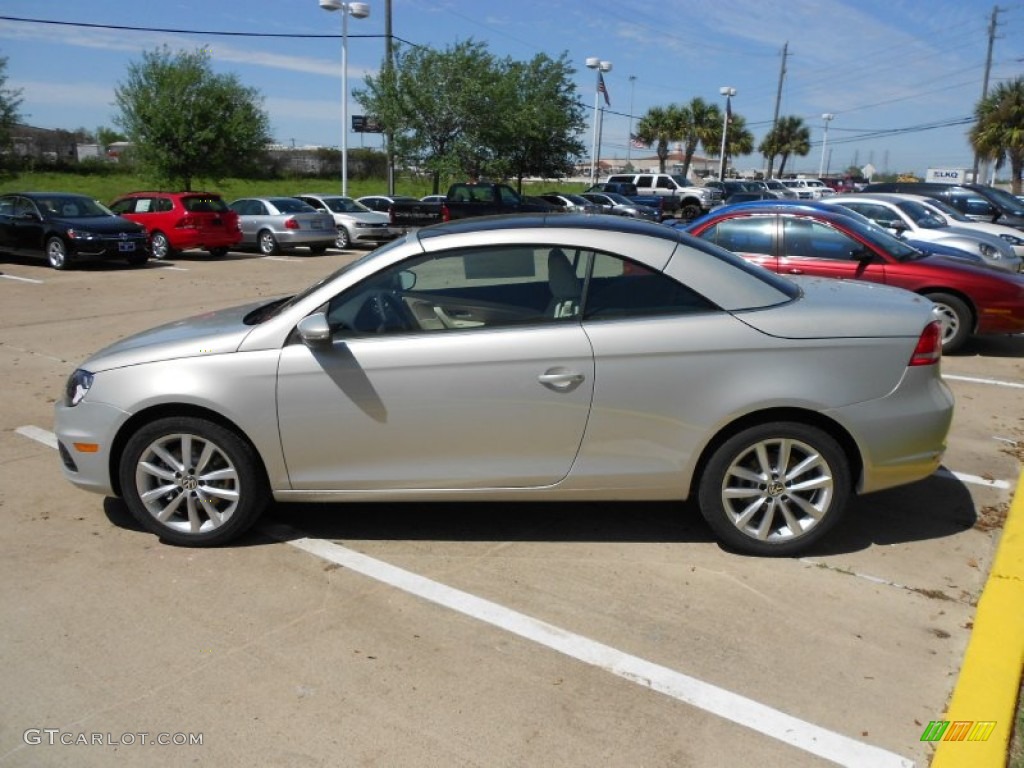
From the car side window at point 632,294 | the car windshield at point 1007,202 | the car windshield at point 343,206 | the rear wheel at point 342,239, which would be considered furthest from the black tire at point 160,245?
the car windshield at point 1007,202

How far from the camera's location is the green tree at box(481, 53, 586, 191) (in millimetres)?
31328

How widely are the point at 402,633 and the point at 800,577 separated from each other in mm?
1923

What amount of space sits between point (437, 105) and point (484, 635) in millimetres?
28609

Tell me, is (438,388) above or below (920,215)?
below

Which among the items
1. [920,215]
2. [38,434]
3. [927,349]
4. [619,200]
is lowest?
[38,434]

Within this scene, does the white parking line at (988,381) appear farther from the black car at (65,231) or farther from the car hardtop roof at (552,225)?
the black car at (65,231)

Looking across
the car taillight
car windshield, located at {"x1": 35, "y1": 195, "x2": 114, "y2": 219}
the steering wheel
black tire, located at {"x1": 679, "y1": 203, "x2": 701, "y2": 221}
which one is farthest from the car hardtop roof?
black tire, located at {"x1": 679, "y1": 203, "x2": 701, "y2": 221}

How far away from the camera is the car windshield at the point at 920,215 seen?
13703 mm

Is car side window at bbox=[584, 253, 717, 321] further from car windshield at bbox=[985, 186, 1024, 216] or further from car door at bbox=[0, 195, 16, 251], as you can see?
car windshield at bbox=[985, 186, 1024, 216]

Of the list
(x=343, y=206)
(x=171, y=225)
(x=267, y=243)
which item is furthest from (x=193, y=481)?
(x=343, y=206)

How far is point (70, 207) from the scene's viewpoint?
58.9 ft

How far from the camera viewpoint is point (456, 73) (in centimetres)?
2953

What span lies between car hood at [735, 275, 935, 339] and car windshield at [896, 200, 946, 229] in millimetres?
10421

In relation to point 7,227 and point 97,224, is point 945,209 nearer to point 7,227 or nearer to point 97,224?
point 97,224
